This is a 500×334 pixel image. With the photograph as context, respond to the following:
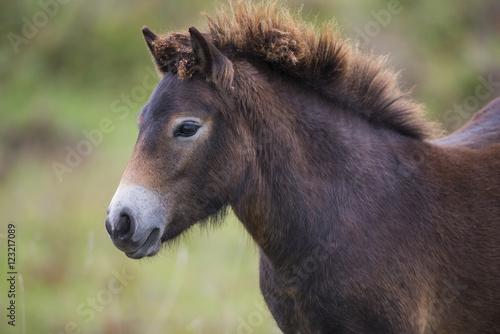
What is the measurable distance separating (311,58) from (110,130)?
21.7 feet

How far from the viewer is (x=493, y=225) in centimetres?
338

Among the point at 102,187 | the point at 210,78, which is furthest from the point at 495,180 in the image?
the point at 102,187

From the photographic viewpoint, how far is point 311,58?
136 inches

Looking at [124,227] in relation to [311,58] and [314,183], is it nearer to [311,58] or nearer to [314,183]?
[314,183]

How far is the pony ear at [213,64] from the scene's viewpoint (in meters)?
3.18

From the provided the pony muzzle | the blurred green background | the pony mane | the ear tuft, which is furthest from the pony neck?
the blurred green background

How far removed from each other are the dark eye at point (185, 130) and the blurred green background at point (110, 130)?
2898mm

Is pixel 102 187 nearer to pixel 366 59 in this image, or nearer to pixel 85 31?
pixel 85 31

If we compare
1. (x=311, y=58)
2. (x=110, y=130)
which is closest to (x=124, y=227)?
(x=311, y=58)

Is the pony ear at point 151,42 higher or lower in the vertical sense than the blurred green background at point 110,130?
higher

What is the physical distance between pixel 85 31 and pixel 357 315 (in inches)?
318

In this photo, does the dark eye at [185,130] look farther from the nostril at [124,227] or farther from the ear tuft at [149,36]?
the ear tuft at [149,36]

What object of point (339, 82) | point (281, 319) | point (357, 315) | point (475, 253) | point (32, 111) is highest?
point (339, 82)

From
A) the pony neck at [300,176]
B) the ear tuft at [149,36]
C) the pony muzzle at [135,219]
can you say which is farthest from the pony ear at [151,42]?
the pony muzzle at [135,219]
